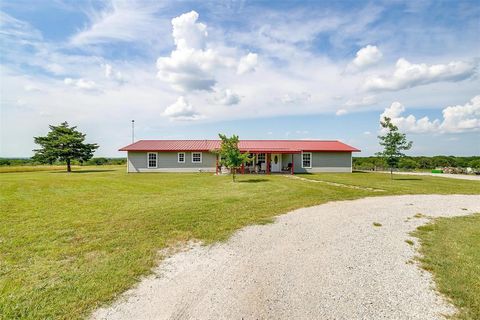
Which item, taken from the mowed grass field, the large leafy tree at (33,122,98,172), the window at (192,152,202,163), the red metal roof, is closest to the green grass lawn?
the mowed grass field

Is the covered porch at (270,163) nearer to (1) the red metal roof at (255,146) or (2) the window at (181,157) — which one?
(1) the red metal roof at (255,146)

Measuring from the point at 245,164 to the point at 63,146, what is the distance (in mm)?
20393

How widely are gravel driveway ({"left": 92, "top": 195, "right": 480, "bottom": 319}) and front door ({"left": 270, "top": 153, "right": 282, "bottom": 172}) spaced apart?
812 inches

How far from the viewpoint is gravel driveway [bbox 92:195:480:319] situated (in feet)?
11.0

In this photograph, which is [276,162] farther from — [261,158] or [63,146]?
[63,146]

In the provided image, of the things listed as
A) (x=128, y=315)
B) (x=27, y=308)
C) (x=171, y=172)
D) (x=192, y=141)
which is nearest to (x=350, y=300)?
(x=128, y=315)

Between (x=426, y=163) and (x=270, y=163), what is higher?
(x=270, y=163)

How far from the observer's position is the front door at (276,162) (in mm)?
27594

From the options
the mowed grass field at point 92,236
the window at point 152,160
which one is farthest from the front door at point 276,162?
the mowed grass field at point 92,236

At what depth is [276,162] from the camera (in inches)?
1091

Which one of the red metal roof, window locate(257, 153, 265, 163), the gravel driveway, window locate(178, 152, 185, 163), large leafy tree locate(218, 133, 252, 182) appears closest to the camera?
the gravel driveway

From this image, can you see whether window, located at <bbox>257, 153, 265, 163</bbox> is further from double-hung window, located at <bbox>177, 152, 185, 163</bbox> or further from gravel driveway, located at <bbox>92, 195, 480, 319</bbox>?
gravel driveway, located at <bbox>92, 195, 480, 319</bbox>

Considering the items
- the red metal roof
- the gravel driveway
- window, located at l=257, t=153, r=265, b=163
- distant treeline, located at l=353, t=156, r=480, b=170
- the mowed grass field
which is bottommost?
the gravel driveway

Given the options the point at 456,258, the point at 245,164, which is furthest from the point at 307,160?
the point at 456,258
